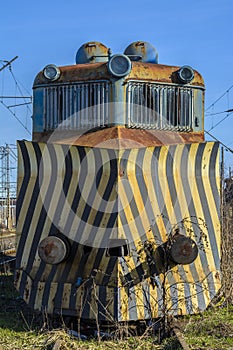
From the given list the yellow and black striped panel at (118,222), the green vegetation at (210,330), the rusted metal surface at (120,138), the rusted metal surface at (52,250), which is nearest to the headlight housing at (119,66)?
the rusted metal surface at (120,138)

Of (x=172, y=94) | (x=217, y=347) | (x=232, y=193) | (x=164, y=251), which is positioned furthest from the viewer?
(x=232, y=193)

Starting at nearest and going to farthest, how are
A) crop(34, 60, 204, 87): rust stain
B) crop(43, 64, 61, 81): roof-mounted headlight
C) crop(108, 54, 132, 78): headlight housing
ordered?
crop(108, 54, 132, 78): headlight housing, crop(34, 60, 204, 87): rust stain, crop(43, 64, 61, 81): roof-mounted headlight

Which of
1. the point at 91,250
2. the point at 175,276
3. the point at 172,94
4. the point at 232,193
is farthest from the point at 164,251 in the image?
the point at 232,193

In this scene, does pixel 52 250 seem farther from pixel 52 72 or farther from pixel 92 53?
pixel 92 53

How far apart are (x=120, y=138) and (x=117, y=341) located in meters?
2.39

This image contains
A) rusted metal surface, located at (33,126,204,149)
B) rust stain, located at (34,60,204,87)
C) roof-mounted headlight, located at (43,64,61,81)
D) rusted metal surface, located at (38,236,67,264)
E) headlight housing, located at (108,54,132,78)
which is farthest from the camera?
roof-mounted headlight, located at (43,64,61,81)

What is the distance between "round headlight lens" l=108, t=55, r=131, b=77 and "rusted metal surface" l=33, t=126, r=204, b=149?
691mm

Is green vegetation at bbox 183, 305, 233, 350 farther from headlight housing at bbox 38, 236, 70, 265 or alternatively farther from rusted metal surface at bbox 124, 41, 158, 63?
rusted metal surface at bbox 124, 41, 158, 63

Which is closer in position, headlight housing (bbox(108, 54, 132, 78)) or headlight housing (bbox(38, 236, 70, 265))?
headlight housing (bbox(38, 236, 70, 265))

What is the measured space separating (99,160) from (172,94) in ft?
6.16

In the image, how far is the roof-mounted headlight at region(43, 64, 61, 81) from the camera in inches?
300

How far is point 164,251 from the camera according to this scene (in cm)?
628

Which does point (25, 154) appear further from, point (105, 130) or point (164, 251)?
point (164, 251)

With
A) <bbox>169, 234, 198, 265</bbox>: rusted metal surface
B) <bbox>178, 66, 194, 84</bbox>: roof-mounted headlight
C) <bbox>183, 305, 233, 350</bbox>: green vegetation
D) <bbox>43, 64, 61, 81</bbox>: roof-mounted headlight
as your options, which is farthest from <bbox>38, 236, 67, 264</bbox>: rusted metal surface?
<bbox>178, 66, 194, 84</bbox>: roof-mounted headlight
